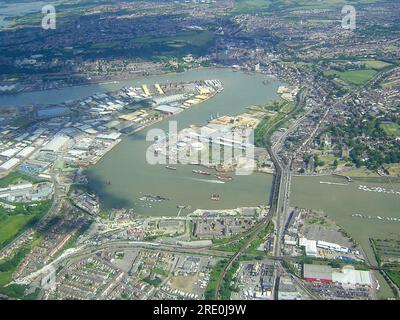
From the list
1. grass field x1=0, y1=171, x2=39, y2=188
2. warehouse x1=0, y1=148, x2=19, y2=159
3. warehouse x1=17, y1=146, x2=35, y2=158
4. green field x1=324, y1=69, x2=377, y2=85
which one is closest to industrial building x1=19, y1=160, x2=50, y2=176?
grass field x1=0, y1=171, x2=39, y2=188

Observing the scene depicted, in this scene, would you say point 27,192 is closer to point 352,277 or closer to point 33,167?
point 33,167

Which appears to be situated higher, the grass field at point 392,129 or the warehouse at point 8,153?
the grass field at point 392,129

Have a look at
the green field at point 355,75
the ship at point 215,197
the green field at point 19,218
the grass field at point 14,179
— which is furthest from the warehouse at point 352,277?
the green field at point 355,75

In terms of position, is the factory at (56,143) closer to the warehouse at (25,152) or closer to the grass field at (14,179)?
the warehouse at (25,152)

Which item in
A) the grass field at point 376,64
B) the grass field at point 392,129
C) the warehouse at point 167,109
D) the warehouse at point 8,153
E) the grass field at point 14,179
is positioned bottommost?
the grass field at point 14,179
